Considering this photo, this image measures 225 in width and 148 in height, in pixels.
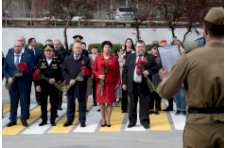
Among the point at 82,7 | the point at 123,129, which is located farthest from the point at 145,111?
the point at 82,7

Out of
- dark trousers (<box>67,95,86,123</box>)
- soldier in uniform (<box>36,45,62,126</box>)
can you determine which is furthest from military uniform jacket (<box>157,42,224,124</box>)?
soldier in uniform (<box>36,45,62,126</box>)

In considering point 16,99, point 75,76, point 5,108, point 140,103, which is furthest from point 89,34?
point 140,103

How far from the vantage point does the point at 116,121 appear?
1033 cm

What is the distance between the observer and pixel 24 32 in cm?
3566

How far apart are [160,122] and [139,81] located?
4.35ft

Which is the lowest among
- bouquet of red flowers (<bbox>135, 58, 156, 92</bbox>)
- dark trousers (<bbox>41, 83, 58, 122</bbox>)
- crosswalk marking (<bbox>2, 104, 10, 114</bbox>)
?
crosswalk marking (<bbox>2, 104, 10, 114</bbox>)

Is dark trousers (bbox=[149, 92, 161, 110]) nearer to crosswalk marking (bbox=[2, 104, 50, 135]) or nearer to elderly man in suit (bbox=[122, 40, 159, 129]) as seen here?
elderly man in suit (bbox=[122, 40, 159, 129])

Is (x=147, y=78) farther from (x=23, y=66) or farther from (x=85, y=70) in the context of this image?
(x=23, y=66)

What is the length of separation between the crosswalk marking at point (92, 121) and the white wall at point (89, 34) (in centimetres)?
2351

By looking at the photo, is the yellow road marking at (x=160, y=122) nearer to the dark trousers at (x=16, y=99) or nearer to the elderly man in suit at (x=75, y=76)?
the elderly man in suit at (x=75, y=76)

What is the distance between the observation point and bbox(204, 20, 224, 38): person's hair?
3.33 metres

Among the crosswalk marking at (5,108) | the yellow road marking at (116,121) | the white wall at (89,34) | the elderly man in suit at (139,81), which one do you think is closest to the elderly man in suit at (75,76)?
the yellow road marking at (116,121)

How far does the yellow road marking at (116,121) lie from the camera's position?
9.32m

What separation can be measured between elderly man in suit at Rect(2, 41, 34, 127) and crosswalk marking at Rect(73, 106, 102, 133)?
4.41ft
